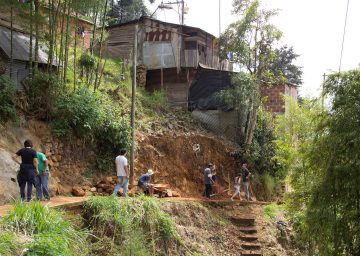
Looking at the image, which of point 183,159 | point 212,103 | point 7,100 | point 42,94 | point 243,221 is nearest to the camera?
point 7,100

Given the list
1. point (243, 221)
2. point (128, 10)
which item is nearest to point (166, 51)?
point (243, 221)

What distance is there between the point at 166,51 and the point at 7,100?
13.7m

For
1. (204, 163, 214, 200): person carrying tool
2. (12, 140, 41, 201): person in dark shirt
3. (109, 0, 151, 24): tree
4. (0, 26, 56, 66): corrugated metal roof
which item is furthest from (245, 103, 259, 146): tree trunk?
(109, 0, 151, 24): tree

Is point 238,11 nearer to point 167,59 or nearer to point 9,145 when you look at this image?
point 167,59

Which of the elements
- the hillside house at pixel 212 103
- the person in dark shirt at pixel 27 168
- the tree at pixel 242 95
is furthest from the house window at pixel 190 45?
the person in dark shirt at pixel 27 168

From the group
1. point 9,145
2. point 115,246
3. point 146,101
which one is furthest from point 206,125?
point 115,246

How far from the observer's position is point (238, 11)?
2333 centimetres

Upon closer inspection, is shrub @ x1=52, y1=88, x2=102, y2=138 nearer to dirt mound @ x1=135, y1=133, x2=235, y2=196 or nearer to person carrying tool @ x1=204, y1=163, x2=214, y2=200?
A: dirt mound @ x1=135, y1=133, x2=235, y2=196

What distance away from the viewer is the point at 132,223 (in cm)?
1107

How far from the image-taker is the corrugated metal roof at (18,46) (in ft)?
50.0

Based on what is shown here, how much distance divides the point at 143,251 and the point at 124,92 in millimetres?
12006

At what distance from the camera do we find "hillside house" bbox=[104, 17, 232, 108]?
83.9 ft

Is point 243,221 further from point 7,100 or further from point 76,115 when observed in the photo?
point 7,100

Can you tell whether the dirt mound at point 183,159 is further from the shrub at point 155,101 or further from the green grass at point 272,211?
the green grass at point 272,211
